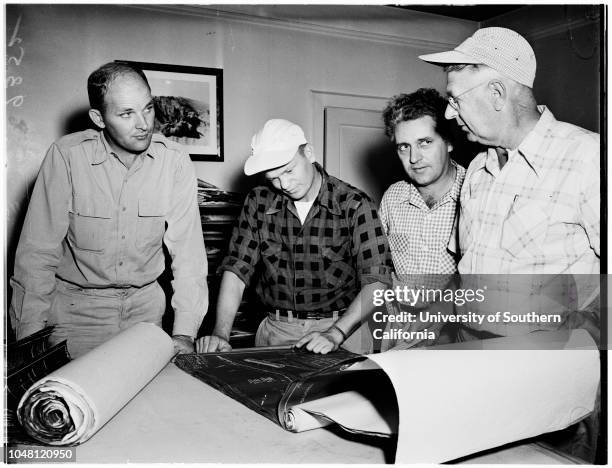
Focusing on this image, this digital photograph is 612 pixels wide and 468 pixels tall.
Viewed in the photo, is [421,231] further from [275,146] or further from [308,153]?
[275,146]

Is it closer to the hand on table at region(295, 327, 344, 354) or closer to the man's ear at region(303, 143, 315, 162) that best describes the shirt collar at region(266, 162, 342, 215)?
the man's ear at region(303, 143, 315, 162)

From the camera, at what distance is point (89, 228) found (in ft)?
5.48

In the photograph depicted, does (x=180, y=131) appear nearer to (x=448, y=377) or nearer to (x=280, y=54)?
(x=280, y=54)

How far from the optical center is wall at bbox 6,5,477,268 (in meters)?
2.53

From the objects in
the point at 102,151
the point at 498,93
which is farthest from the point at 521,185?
the point at 102,151

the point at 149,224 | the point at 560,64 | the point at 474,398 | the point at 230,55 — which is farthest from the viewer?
the point at 560,64

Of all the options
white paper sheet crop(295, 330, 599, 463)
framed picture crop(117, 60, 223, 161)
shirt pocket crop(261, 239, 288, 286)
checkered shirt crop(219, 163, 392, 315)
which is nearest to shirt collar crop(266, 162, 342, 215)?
checkered shirt crop(219, 163, 392, 315)

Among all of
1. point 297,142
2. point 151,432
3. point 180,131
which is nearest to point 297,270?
point 297,142

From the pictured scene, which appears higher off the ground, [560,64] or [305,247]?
[560,64]

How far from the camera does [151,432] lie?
0.81 metres

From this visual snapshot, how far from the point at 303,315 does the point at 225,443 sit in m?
0.90

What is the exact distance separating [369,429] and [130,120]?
1.21m

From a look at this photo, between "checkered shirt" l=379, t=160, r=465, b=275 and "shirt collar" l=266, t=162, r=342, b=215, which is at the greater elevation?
"shirt collar" l=266, t=162, r=342, b=215

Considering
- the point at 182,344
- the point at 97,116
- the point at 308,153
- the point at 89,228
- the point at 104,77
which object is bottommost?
the point at 182,344
